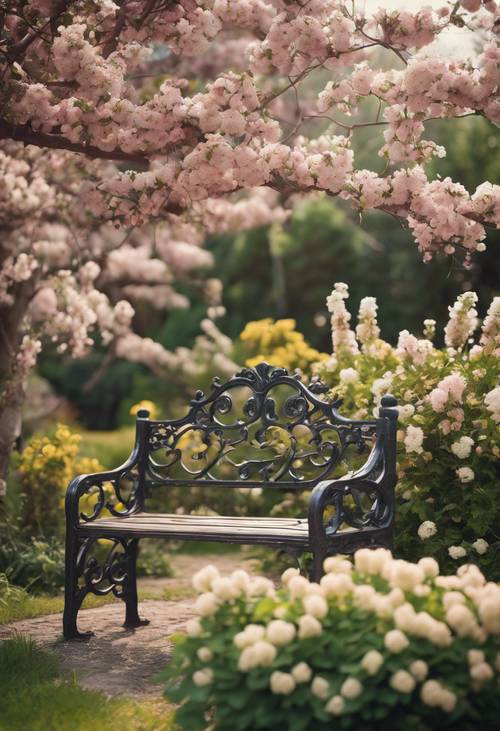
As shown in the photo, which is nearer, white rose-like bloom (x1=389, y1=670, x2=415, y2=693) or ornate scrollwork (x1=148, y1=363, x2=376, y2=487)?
white rose-like bloom (x1=389, y1=670, x2=415, y2=693)

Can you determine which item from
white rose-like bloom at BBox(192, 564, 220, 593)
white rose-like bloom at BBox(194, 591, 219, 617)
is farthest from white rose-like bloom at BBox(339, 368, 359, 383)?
white rose-like bloom at BBox(194, 591, 219, 617)

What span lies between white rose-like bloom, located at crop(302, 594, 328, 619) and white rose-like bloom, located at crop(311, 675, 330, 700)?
0.20m

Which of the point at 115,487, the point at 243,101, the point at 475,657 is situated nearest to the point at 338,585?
the point at 475,657

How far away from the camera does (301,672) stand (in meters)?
2.69

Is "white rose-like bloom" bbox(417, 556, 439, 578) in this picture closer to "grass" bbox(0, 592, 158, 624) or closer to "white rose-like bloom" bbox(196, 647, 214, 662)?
"white rose-like bloom" bbox(196, 647, 214, 662)

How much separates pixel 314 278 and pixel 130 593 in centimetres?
1401

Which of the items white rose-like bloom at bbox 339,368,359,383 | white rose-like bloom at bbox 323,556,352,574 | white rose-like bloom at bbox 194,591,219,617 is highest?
white rose-like bloom at bbox 339,368,359,383

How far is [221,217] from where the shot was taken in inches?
332

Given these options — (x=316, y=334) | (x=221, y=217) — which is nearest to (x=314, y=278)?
(x=316, y=334)

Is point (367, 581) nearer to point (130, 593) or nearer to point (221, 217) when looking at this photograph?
point (130, 593)

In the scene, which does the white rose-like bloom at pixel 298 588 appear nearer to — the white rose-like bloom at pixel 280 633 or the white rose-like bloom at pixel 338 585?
the white rose-like bloom at pixel 338 585

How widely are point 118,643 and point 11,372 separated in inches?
109

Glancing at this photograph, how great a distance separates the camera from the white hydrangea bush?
2672mm

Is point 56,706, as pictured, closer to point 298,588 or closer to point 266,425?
point 298,588
